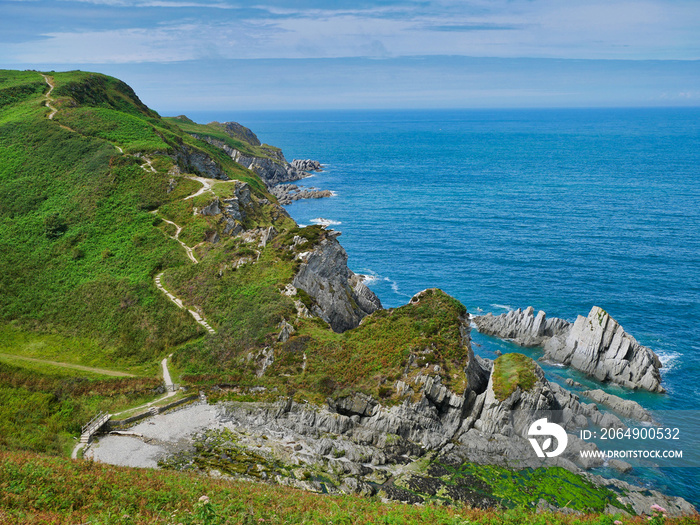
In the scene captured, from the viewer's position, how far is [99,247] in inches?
2891

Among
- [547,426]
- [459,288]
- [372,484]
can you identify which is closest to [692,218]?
[459,288]

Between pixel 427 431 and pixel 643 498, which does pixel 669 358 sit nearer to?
pixel 643 498

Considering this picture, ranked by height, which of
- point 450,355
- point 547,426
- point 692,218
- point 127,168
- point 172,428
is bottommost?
point 172,428

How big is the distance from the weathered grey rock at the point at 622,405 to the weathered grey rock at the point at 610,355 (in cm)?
534

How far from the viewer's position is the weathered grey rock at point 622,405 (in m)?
50.9

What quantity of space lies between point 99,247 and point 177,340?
27951mm

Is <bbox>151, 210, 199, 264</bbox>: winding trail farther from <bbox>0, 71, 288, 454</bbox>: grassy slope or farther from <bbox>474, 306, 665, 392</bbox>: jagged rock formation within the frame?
<bbox>474, 306, 665, 392</bbox>: jagged rock formation

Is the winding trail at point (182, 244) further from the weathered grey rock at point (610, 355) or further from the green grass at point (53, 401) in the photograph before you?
the weathered grey rock at point (610, 355)

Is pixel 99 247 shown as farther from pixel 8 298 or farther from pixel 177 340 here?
pixel 177 340

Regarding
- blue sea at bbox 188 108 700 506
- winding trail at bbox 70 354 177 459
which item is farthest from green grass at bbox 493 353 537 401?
winding trail at bbox 70 354 177 459

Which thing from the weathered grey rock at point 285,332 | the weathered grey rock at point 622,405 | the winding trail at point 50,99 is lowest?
the weathered grey rock at point 622,405

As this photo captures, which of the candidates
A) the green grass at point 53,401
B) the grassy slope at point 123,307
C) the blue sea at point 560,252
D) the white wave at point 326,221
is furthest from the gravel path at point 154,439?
the white wave at point 326,221

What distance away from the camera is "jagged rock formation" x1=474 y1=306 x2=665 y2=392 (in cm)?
5772

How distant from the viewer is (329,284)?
67.3 m
